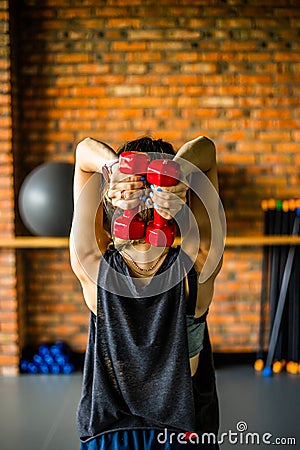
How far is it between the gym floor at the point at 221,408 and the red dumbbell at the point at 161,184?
2.21 metres

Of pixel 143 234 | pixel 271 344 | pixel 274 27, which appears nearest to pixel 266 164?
pixel 274 27

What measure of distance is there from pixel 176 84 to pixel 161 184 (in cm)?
328

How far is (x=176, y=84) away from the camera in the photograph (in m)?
4.43

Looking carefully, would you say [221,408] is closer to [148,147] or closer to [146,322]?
[146,322]

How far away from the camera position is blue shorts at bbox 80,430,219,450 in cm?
147

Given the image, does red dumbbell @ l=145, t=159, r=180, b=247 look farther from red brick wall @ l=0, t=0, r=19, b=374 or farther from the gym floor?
red brick wall @ l=0, t=0, r=19, b=374

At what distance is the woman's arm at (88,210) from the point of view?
151 centimetres

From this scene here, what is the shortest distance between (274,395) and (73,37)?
3017 millimetres

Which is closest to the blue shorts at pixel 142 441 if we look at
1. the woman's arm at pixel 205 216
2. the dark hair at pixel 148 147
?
the woman's arm at pixel 205 216

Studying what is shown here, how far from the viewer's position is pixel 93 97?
445 centimetres

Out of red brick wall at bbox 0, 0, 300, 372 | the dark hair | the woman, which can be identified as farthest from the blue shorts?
red brick wall at bbox 0, 0, 300, 372

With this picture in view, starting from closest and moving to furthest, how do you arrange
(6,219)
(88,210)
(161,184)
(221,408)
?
(161,184)
(88,210)
(221,408)
(6,219)

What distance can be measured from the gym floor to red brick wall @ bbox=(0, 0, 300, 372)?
828 mm

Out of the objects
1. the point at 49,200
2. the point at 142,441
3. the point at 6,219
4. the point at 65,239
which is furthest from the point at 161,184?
the point at 6,219
